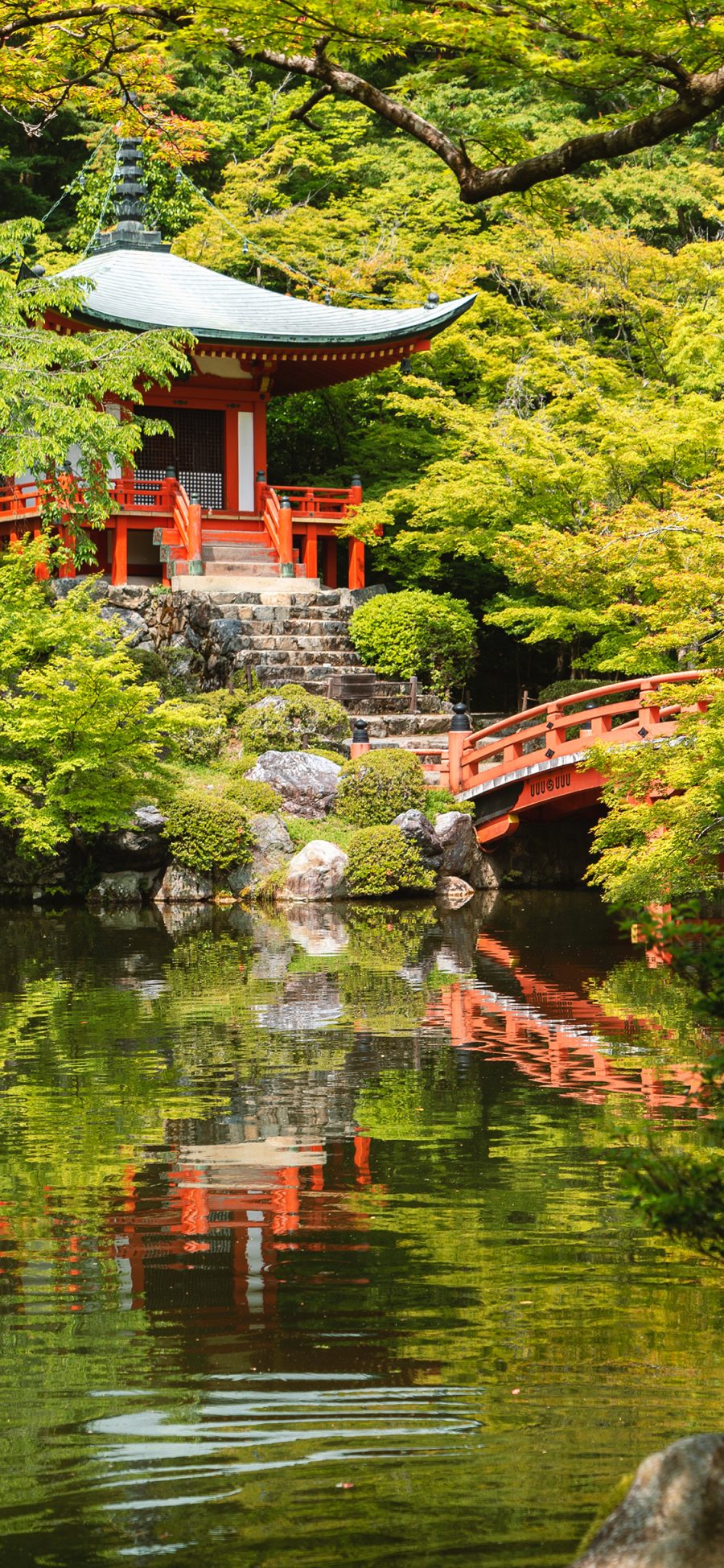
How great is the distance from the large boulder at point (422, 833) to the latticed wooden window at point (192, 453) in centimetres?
919

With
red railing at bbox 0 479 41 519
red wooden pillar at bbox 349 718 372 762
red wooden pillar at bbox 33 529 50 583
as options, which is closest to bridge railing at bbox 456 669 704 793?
red wooden pillar at bbox 349 718 372 762

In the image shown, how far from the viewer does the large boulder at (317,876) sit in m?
18.8

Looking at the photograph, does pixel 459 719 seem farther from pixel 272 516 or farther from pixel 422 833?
pixel 272 516

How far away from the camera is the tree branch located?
18.7ft

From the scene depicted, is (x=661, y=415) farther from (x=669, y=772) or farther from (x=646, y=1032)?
(x=646, y=1032)

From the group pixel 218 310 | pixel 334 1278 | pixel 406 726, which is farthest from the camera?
pixel 218 310

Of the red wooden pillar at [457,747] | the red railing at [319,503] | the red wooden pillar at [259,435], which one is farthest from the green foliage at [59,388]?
the red wooden pillar at [259,435]

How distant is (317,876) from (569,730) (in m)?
3.65

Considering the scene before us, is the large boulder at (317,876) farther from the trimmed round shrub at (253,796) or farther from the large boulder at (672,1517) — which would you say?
the large boulder at (672,1517)

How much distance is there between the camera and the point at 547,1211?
684 cm

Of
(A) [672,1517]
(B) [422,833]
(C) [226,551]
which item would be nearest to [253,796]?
(B) [422,833]

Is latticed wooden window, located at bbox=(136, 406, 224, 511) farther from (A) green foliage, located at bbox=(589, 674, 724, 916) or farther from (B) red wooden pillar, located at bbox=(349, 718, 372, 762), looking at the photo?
(A) green foliage, located at bbox=(589, 674, 724, 916)

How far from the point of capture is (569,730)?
64.4ft

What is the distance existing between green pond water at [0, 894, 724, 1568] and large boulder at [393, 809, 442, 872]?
6.42 m
